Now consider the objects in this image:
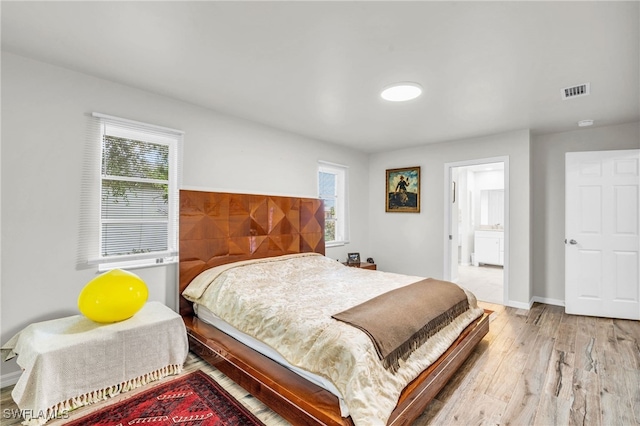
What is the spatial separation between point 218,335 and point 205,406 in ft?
2.00

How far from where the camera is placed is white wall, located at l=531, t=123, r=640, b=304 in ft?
13.4

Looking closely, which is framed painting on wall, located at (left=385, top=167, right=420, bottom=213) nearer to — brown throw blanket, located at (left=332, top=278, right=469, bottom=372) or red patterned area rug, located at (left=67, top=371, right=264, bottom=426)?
brown throw blanket, located at (left=332, top=278, right=469, bottom=372)

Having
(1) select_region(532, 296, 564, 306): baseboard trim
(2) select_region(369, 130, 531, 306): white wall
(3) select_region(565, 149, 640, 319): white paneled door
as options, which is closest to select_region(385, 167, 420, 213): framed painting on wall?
(2) select_region(369, 130, 531, 306): white wall

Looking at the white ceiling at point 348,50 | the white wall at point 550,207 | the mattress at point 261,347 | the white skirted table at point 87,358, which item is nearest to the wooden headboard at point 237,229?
the mattress at point 261,347

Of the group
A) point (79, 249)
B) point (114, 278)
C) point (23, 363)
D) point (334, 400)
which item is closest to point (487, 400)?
point (334, 400)

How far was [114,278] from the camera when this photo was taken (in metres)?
2.18

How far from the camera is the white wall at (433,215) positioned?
396cm

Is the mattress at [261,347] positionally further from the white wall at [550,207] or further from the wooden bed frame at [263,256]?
the white wall at [550,207]

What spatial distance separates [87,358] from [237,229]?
1.73m

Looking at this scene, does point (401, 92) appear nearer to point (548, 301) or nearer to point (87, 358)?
point (87, 358)

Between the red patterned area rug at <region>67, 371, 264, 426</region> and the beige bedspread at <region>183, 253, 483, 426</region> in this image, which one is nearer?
the beige bedspread at <region>183, 253, 483, 426</region>

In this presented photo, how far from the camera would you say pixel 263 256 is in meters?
3.60

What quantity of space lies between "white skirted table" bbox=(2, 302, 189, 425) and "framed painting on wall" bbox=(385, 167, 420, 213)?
3908mm

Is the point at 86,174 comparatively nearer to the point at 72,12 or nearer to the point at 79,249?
the point at 79,249
